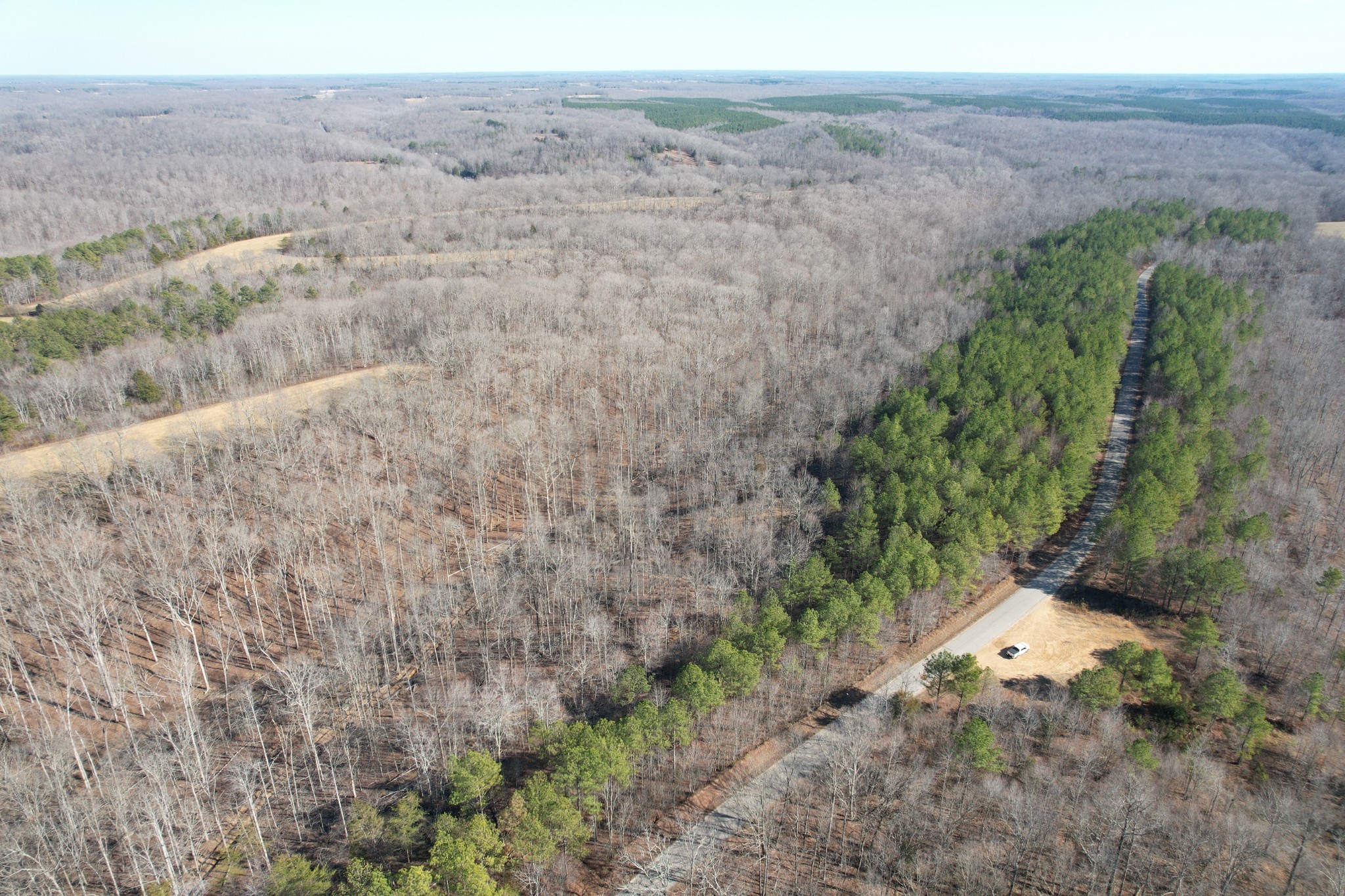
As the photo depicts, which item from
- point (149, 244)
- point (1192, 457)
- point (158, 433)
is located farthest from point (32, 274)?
point (1192, 457)

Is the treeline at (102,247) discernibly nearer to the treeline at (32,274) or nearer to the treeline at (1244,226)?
the treeline at (32,274)

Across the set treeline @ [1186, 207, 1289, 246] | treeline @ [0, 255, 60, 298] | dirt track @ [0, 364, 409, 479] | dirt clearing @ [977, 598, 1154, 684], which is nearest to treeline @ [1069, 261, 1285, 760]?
dirt clearing @ [977, 598, 1154, 684]

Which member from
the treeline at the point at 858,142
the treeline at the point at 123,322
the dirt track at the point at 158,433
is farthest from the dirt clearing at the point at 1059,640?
the treeline at the point at 858,142

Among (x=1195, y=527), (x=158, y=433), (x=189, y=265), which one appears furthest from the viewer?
(x=189, y=265)

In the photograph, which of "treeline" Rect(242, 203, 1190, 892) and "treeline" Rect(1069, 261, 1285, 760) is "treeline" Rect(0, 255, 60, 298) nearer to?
"treeline" Rect(242, 203, 1190, 892)

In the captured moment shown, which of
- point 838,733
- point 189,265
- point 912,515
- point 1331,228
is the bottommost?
point 838,733

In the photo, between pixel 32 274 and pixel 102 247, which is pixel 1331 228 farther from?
pixel 32 274
